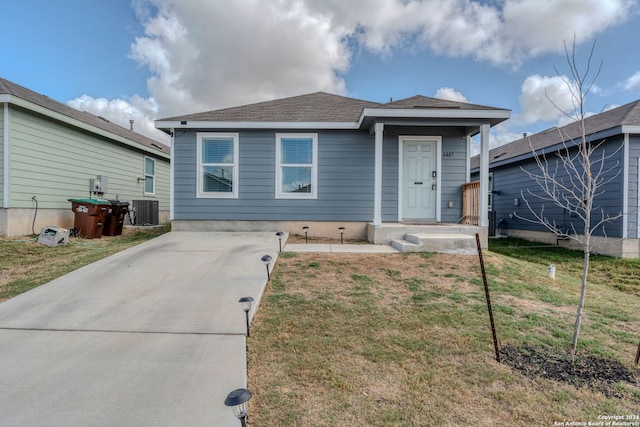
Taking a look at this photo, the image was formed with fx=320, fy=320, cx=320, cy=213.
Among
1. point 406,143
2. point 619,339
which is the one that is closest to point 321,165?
point 406,143

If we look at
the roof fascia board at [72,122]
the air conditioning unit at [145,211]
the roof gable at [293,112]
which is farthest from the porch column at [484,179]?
the air conditioning unit at [145,211]

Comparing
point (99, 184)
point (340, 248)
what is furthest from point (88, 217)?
point (340, 248)

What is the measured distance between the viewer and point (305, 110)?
27.9ft

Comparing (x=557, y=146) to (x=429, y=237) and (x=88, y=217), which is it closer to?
(x=429, y=237)

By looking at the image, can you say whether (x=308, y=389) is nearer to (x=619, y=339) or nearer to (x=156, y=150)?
(x=619, y=339)

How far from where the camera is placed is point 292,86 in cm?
1747

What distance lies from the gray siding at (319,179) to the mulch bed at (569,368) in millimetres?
5409

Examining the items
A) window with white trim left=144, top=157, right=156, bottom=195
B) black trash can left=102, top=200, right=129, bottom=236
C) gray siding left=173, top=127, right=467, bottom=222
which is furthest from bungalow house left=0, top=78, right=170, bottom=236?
gray siding left=173, top=127, right=467, bottom=222

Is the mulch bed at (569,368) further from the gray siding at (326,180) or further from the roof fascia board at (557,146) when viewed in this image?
the gray siding at (326,180)

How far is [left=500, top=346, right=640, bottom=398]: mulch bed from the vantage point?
2.33 m

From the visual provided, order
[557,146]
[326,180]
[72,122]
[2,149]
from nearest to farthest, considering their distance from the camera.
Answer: [2,149] < [326,180] < [72,122] < [557,146]

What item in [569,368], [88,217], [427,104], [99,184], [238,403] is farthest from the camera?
[99,184]

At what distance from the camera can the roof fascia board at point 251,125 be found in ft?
25.3

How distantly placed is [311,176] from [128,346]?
229 inches
